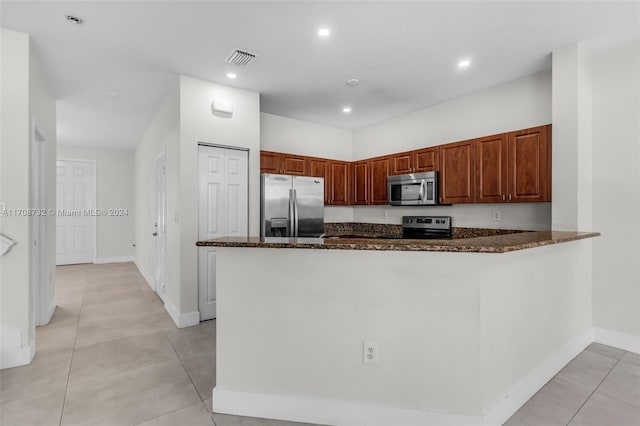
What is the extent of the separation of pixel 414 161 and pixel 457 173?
656 mm

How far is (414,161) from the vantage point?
4289mm

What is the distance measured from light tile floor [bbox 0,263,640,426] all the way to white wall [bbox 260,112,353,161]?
8.93 ft

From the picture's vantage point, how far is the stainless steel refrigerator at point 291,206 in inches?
157

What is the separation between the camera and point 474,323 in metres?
1.66

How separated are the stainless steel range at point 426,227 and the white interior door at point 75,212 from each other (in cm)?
699

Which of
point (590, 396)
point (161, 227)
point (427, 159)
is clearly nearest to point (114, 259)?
point (161, 227)

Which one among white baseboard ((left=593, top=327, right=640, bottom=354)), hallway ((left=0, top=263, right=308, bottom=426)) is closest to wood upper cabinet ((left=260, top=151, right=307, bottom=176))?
hallway ((left=0, top=263, right=308, bottom=426))

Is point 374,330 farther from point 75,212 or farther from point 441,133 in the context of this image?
point 75,212

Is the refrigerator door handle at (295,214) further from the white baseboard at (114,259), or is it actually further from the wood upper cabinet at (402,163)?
the white baseboard at (114,259)

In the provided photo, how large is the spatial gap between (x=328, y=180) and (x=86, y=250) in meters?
6.08

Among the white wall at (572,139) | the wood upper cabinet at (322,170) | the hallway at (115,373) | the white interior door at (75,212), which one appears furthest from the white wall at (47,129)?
the white wall at (572,139)

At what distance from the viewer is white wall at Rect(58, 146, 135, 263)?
7293 millimetres

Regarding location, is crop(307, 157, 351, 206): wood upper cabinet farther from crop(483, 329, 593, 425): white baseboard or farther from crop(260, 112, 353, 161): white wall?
crop(483, 329, 593, 425): white baseboard

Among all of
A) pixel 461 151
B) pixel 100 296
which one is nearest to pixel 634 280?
pixel 461 151
